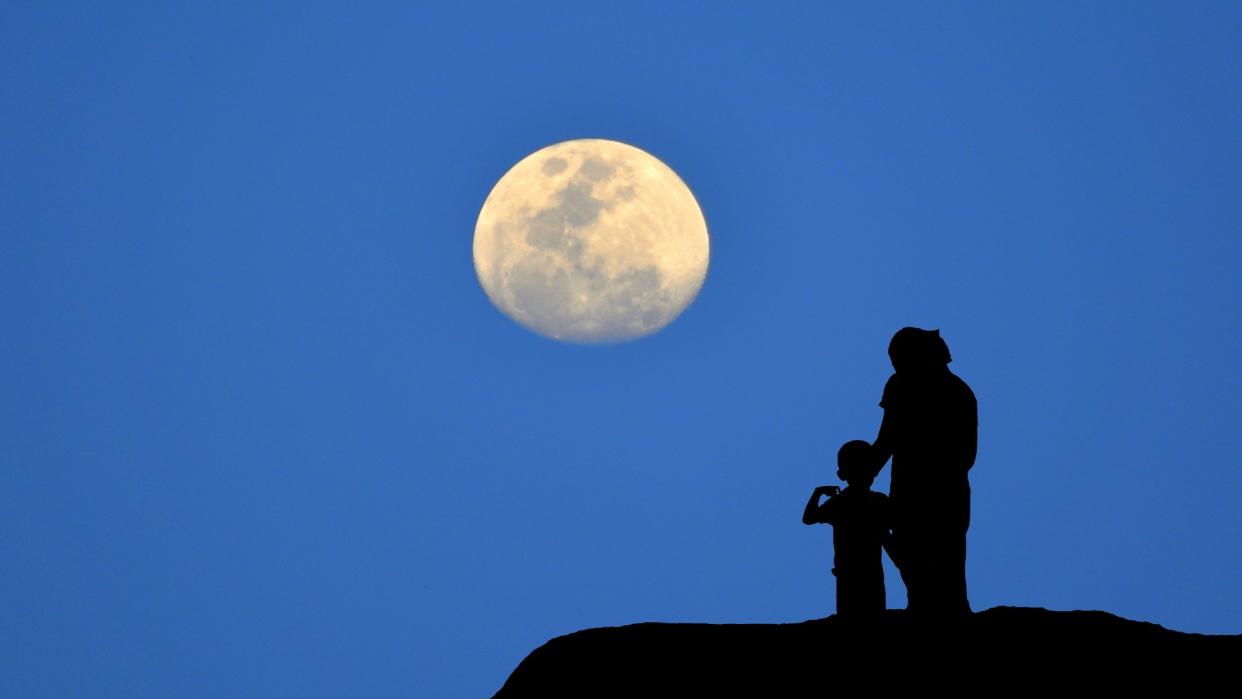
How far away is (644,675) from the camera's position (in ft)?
30.1

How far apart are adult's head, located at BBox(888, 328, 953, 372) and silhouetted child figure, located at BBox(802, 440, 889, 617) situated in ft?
2.78

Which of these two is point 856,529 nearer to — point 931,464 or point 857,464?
point 857,464

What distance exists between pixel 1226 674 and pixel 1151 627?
1.17m

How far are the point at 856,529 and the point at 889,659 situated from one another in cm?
161

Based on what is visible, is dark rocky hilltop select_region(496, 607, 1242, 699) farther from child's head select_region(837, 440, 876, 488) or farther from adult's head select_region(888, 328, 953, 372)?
adult's head select_region(888, 328, 953, 372)

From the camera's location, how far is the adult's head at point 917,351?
954 cm

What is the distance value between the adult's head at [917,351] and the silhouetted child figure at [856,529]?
848 millimetres

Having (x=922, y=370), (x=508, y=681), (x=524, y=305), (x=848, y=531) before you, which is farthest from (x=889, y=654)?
Result: (x=524, y=305)

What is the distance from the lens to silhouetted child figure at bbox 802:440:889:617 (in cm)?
1007

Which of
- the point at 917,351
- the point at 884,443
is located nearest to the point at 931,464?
the point at 884,443

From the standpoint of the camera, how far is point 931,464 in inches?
374

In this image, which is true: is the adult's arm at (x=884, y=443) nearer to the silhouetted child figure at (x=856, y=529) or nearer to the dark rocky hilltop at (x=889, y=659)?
the silhouetted child figure at (x=856, y=529)

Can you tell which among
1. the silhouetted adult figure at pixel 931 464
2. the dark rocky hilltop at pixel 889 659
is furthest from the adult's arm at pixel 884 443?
the dark rocky hilltop at pixel 889 659

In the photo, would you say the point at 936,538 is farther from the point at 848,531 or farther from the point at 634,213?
the point at 634,213
